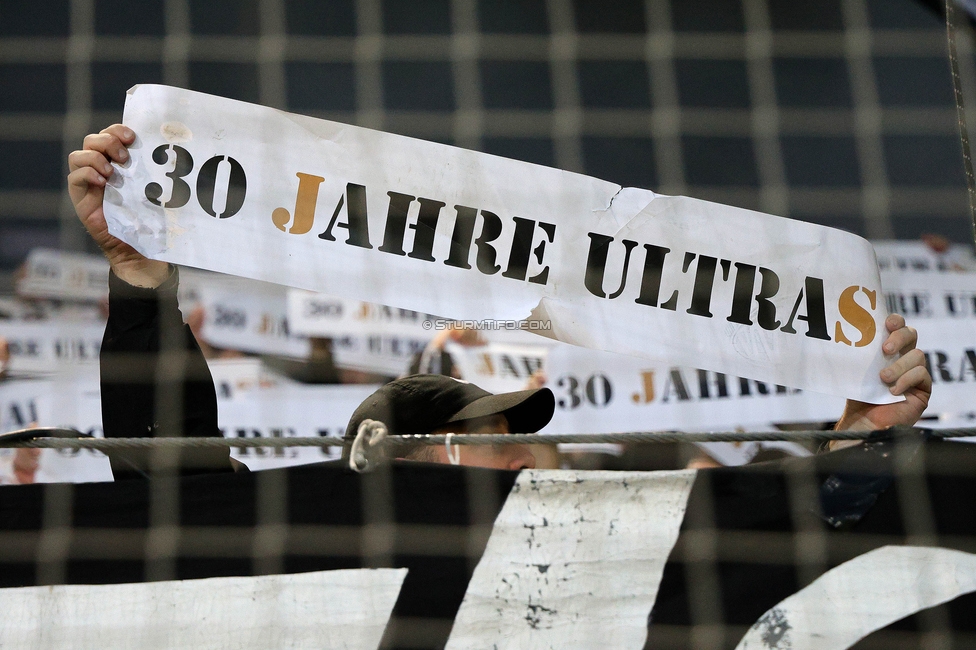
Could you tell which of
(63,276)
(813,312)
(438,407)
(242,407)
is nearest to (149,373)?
(438,407)

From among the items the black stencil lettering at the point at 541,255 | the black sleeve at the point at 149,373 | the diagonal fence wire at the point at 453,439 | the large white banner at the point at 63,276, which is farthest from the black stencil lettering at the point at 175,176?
the large white banner at the point at 63,276

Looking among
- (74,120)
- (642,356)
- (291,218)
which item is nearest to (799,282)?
(642,356)

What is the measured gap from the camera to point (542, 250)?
3.09 feet

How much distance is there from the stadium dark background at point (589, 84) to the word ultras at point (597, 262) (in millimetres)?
1722

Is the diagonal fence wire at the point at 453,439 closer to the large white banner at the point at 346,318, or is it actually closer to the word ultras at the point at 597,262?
the word ultras at the point at 597,262

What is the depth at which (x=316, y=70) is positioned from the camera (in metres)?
2.87

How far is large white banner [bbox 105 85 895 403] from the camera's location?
930 millimetres

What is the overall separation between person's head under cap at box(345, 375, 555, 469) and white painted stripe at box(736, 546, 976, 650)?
0.36 m

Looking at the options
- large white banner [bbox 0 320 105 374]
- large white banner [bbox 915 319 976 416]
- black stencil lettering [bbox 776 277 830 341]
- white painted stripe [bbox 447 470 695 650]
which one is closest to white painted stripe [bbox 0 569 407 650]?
white painted stripe [bbox 447 470 695 650]

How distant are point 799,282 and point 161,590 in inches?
27.7

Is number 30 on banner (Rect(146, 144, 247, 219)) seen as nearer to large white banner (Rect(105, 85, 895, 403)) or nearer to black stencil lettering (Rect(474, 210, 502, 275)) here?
large white banner (Rect(105, 85, 895, 403))

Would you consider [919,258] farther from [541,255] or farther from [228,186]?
[228,186]

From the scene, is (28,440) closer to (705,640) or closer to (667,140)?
(705,640)

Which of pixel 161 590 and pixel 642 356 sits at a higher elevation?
pixel 642 356
